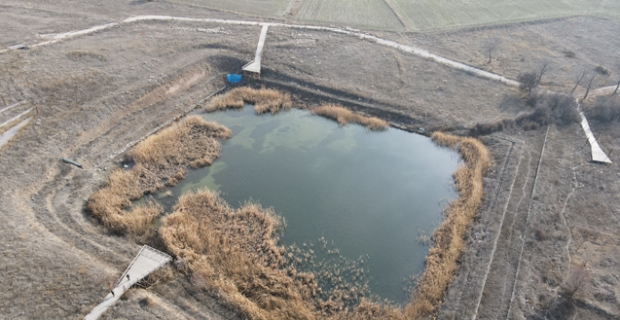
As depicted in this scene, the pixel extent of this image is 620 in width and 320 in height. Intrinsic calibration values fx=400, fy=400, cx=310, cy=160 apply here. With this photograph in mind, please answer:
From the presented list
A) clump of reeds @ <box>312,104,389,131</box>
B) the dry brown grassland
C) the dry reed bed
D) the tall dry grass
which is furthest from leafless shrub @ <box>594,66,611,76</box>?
the dry reed bed

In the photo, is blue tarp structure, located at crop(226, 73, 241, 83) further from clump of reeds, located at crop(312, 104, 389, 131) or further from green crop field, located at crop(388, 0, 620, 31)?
green crop field, located at crop(388, 0, 620, 31)

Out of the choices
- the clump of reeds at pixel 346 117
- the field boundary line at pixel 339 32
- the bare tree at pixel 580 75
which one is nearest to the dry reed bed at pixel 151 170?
the clump of reeds at pixel 346 117

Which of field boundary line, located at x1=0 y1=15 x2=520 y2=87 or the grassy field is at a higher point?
the grassy field

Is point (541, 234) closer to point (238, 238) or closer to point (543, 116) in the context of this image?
point (543, 116)

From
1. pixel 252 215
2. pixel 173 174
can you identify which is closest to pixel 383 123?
pixel 252 215

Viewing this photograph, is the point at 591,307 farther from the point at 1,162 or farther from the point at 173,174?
the point at 1,162

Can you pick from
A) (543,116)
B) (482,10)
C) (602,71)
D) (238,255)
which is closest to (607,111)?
(543,116)

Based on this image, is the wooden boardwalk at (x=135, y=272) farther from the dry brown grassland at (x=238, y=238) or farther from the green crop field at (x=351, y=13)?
the green crop field at (x=351, y=13)
